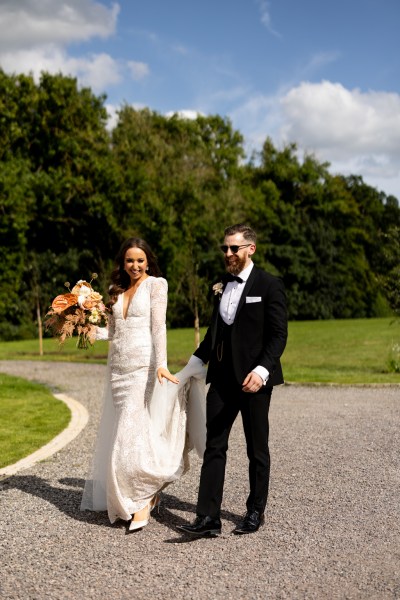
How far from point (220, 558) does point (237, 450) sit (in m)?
3.74

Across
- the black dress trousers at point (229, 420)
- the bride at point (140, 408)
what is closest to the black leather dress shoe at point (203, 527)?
the black dress trousers at point (229, 420)

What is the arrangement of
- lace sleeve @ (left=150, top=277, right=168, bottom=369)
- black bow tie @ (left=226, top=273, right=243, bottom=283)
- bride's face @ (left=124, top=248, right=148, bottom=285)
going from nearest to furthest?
black bow tie @ (left=226, top=273, right=243, bottom=283) → lace sleeve @ (left=150, top=277, right=168, bottom=369) → bride's face @ (left=124, top=248, right=148, bottom=285)

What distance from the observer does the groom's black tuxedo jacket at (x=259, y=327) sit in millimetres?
5031

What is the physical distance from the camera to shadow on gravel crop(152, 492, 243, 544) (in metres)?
4.89

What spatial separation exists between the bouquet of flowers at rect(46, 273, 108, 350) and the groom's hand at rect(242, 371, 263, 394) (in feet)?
4.49

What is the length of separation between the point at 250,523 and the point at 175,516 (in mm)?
747

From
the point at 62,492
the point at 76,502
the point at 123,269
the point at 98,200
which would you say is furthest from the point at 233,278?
the point at 98,200

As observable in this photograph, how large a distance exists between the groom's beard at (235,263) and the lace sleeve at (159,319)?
56 cm

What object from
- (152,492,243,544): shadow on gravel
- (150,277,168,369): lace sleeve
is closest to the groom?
(152,492,243,544): shadow on gravel

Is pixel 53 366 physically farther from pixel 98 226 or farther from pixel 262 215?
pixel 262 215

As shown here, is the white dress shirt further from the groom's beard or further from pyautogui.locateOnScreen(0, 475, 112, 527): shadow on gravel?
pyautogui.locateOnScreen(0, 475, 112, 527): shadow on gravel

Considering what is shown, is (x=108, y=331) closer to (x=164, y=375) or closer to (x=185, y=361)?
(x=164, y=375)

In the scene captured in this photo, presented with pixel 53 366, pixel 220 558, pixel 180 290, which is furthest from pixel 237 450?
pixel 180 290

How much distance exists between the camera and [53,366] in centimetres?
2067
